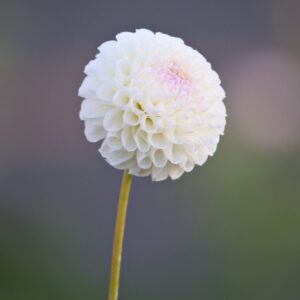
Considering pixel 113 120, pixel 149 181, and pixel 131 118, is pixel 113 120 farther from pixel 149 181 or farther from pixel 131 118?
pixel 149 181

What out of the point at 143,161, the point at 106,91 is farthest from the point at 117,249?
the point at 106,91

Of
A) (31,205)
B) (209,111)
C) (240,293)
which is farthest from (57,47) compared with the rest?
(209,111)

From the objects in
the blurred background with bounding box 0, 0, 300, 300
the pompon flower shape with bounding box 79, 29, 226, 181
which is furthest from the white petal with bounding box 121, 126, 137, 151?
the blurred background with bounding box 0, 0, 300, 300

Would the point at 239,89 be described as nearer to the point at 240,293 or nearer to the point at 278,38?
the point at 278,38

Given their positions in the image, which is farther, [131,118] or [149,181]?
[149,181]

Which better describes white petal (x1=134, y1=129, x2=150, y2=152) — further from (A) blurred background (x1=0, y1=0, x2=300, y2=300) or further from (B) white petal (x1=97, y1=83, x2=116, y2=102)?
(A) blurred background (x1=0, y1=0, x2=300, y2=300)

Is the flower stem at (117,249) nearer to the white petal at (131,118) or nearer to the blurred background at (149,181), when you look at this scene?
the white petal at (131,118)

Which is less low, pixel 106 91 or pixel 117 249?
pixel 106 91

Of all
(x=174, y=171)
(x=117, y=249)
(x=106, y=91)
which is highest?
(x=106, y=91)

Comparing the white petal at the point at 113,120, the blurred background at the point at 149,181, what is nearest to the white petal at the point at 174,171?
the white petal at the point at 113,120
